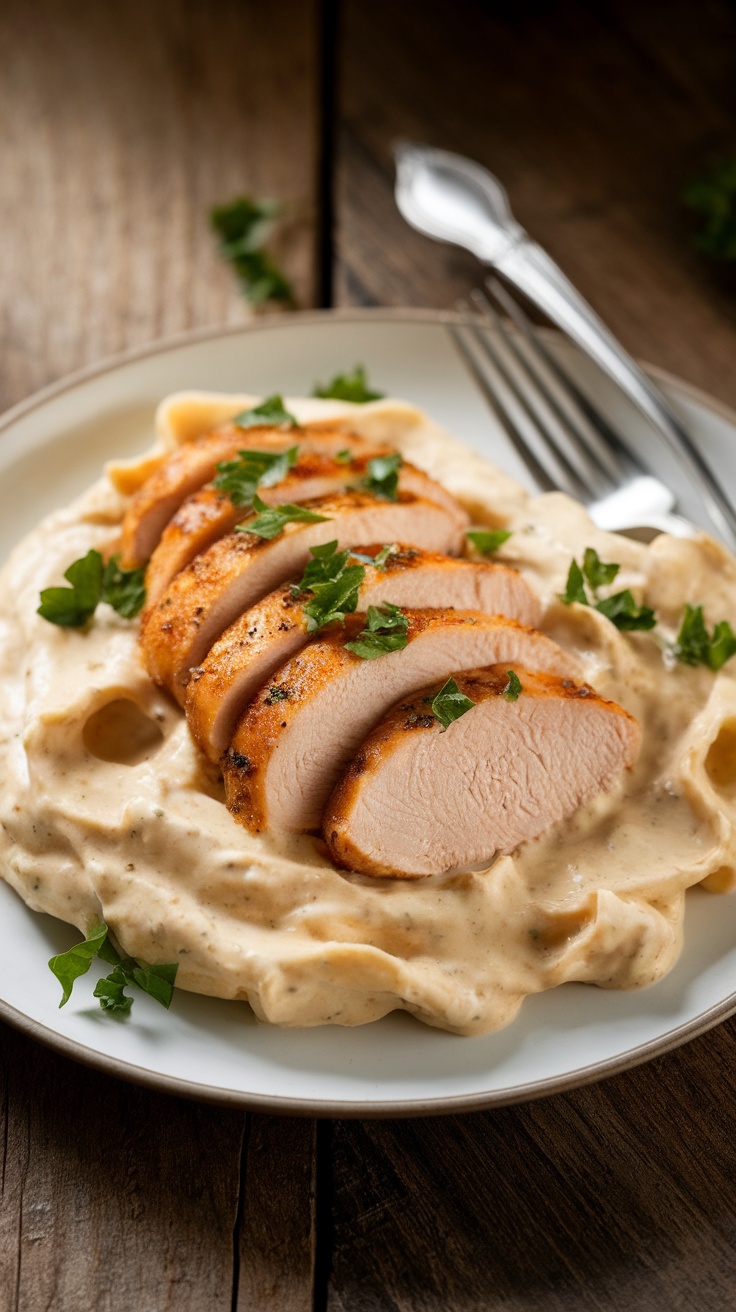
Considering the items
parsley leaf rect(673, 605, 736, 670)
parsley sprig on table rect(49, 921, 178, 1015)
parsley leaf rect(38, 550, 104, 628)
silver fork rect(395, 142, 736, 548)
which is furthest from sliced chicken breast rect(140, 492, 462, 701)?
silver fork rect(395, 142, 736, 548)

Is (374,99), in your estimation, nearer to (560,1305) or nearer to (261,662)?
(261,662)

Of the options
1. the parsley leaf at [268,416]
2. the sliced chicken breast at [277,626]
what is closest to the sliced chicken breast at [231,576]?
the sliced chicken breast at [277,626]

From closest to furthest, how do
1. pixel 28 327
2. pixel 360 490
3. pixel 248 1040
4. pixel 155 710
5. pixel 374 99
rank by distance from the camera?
pixel 248 1040 → pixel 155 710 → pixel 360 490 → pixel 28 327 → pixel 374 99

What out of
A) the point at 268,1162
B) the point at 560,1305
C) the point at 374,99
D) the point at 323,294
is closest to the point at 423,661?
the point at 268,1162

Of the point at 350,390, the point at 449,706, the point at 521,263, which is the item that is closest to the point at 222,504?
the point at 449,706

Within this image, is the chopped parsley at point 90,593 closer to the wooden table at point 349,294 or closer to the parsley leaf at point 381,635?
the parsley leaf at point 381,635

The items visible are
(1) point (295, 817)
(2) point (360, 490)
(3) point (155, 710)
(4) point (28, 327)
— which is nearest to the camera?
(1) point (295, 817)
